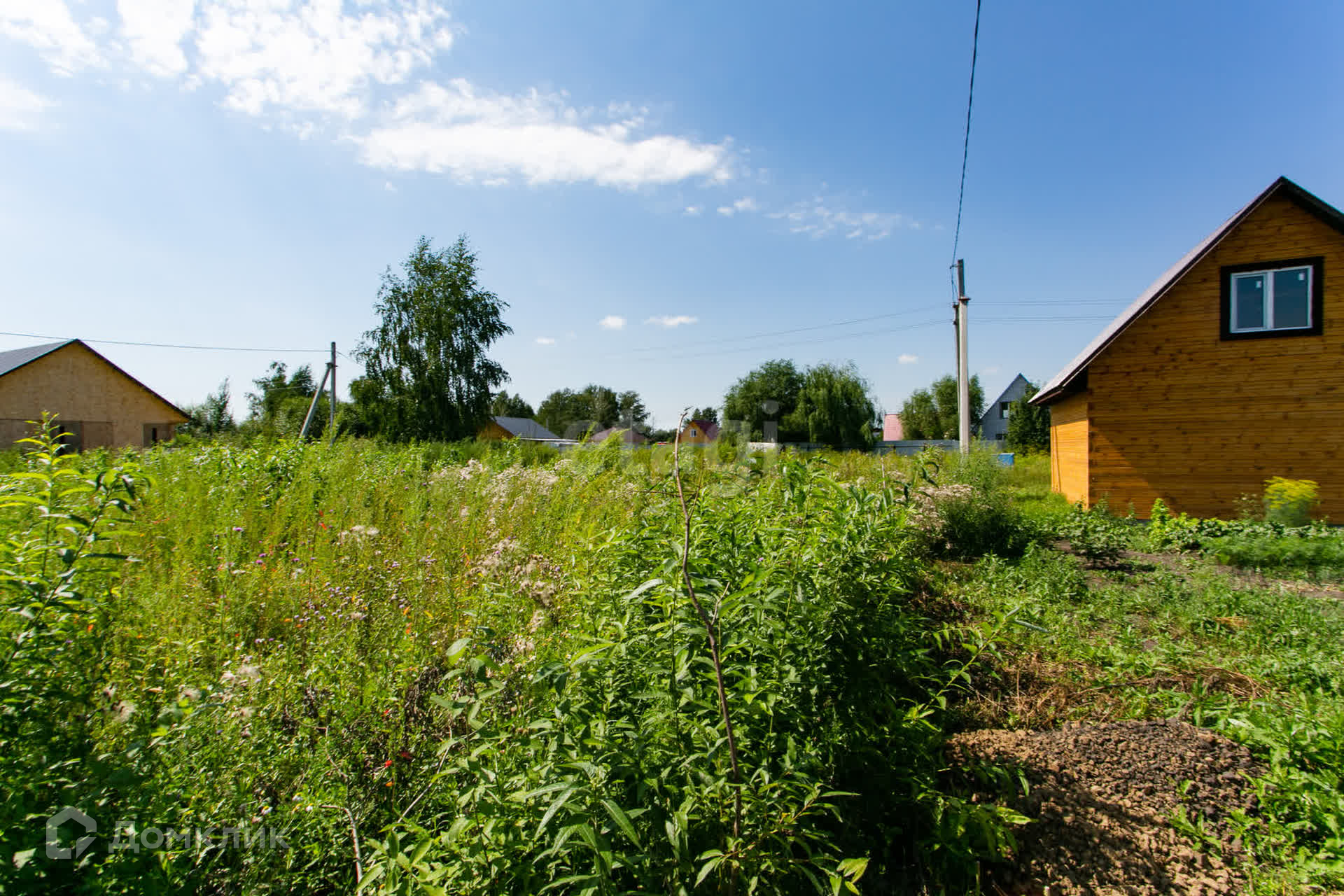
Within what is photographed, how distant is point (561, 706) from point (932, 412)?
181 ft

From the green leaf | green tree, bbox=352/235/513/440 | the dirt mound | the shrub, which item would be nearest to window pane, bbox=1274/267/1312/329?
the shrub

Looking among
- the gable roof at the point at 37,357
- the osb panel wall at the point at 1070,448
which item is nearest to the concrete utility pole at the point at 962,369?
the osb panel wall at the point at 1070,448

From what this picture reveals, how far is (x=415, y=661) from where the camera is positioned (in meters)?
2.41

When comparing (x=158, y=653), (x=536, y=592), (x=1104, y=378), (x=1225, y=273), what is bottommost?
(x=158, y=653)

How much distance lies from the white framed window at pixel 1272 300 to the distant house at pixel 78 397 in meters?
25.8

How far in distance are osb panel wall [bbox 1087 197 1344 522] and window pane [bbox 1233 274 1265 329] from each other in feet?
0.82

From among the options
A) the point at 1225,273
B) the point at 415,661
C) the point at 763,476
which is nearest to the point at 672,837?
the point at 415,661

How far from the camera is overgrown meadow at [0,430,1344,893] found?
4.40 ft

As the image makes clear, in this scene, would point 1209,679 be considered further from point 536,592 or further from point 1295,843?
point 536,592

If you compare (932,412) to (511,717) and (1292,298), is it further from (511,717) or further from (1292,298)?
(511,717)

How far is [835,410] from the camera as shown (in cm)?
3944

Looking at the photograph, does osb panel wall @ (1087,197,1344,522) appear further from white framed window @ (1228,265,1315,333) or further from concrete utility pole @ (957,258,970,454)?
concrete utility pole @ (957,258,970,454)

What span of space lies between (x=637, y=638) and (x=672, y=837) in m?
0.45

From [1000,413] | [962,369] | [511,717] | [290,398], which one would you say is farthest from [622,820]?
[1000,413]
